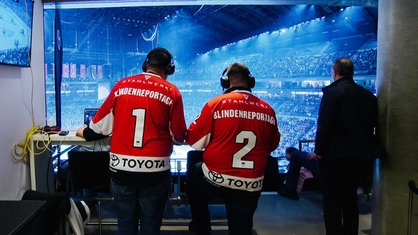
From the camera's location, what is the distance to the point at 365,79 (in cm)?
399

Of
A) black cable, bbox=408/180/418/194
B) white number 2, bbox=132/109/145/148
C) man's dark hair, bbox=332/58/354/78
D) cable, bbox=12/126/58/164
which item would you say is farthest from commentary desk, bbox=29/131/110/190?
black cable, bbox=408/180/418/194

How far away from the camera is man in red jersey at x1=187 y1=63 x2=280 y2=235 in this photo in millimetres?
1748

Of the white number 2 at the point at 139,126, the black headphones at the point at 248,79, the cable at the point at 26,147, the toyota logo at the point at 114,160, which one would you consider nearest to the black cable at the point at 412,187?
the black headphones at the point at 248,79

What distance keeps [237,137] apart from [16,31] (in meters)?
1.93

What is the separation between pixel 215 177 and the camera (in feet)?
5.93

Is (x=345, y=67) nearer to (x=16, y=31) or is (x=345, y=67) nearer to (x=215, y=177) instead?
(x=215, y=177)

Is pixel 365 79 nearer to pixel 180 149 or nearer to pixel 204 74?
pixel 204 74

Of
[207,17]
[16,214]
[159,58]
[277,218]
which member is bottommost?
[277,218]

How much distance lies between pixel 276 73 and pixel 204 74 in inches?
38.3

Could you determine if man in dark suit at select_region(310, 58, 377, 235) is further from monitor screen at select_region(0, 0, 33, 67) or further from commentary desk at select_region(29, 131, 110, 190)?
monitor screen at select_region(0, 0, 33, 67)

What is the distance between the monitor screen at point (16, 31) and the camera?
7.09ft

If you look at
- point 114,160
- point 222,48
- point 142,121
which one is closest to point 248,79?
point 142,121

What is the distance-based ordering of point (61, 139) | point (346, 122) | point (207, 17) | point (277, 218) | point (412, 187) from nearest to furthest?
1. point (412, 187)
2. point (346, 122)
3. point (61, 139)
4. point (277, 218)
5. point (207, 17)

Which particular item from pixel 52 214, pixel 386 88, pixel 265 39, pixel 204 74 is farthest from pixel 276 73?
pixel 52 214
